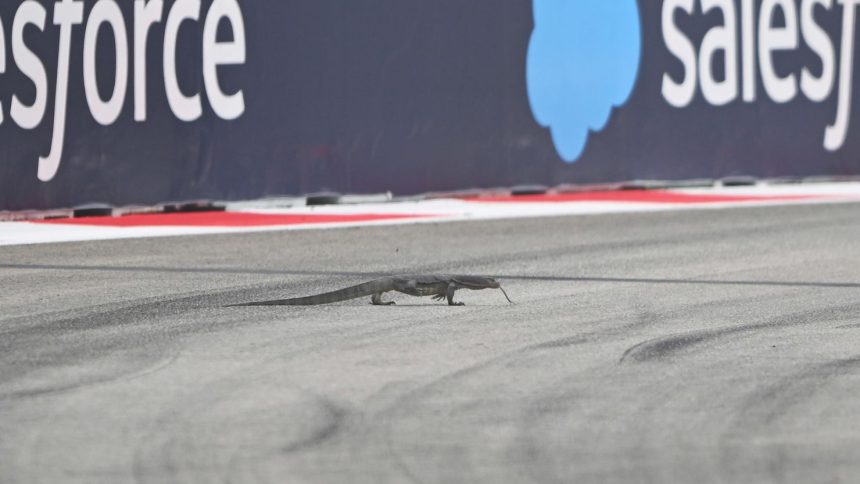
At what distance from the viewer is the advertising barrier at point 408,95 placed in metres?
13.0

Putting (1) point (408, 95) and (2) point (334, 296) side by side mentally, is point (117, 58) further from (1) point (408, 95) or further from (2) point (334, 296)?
(2) point (334, 296)

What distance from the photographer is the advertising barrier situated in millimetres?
12969

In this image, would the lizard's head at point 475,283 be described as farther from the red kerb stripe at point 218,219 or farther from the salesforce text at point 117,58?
the salesforce text at point 117,58

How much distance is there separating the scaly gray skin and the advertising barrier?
17.2ft

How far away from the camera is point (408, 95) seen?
47.4ft

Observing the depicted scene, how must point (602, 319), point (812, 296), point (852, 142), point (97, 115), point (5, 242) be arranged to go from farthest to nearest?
point (852, 142)
point (97, 115)
point (5, 242)
point (812, 296)
point (602, 319)

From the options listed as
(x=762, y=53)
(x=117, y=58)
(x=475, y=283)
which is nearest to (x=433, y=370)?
(x=475, y=283)

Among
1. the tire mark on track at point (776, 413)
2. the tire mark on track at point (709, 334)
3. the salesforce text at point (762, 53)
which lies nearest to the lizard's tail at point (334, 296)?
the tire mark on track at point (709, 334)

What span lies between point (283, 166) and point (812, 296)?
20.5 feet

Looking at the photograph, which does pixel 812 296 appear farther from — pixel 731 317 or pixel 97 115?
pixel 97 115

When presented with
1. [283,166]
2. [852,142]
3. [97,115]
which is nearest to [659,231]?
[283,166]

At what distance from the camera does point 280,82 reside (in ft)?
45.0

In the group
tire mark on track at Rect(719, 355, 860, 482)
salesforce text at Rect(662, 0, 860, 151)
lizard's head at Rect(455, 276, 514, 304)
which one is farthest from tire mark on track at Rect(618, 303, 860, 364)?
salesforce text at Rect(662, 0, 860, 151)

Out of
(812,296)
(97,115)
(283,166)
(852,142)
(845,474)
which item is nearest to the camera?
(845,474)
